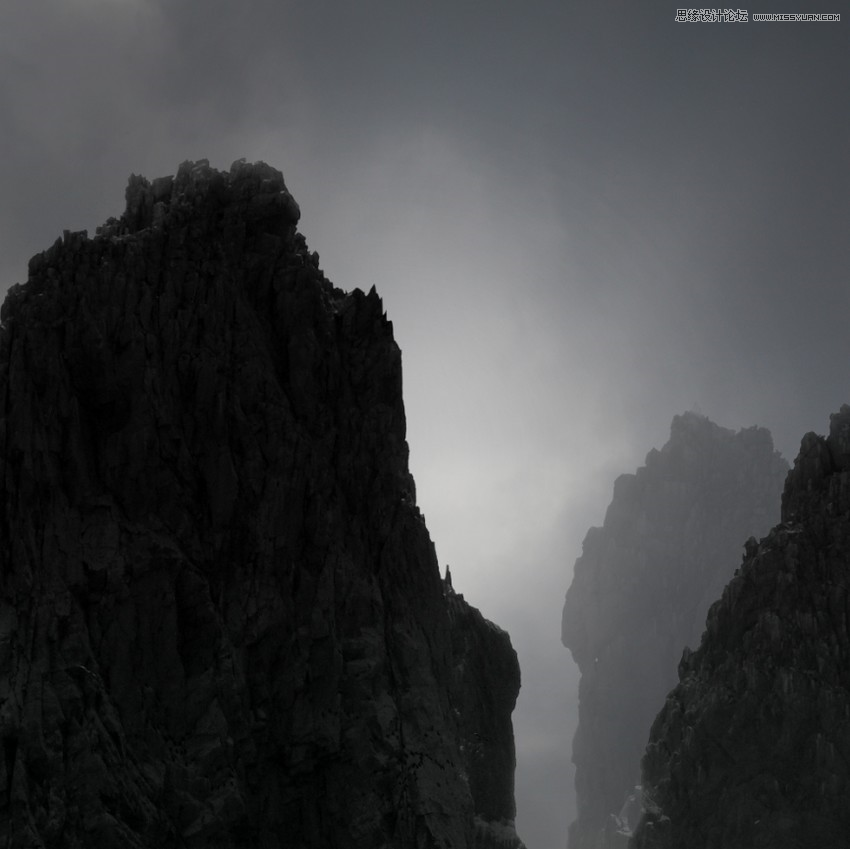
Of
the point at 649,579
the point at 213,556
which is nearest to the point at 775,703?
the point at 213,556

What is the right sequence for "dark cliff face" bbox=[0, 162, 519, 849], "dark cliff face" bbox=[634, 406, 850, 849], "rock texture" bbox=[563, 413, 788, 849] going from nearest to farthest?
"dark cliff face" bbox=[0, 162, 519, 849] < "dark cliff face" bbox=[634, 406, 850, 849] < "rock texture" bbox=[563, 413, 788, 849]

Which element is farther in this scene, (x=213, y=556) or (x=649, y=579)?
(x=649, y=579)

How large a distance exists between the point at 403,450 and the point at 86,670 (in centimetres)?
2290

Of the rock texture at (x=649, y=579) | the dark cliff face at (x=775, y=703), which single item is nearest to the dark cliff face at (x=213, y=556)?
the dark cliff face at (x=775, y=703)

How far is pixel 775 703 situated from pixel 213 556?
55.9m

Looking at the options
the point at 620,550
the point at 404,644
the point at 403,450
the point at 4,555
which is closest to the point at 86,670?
the point at 4,555

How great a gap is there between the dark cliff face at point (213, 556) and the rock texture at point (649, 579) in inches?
4617

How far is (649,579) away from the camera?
183 meters

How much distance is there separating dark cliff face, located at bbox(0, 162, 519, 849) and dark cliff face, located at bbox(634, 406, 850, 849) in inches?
1353

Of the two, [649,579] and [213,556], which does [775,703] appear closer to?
[213,556]

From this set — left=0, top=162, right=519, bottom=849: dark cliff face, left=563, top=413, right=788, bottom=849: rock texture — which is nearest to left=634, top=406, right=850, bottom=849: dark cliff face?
left=0, top=162, right=519, bottom=849: dark cliff face

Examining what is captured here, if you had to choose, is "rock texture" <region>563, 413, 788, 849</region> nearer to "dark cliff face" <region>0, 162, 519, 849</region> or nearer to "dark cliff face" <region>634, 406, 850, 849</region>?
"dark cliff face" <region>634, 406, 850, 849</region>

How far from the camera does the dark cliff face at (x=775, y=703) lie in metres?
82.2

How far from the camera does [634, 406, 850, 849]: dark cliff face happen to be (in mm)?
82188
